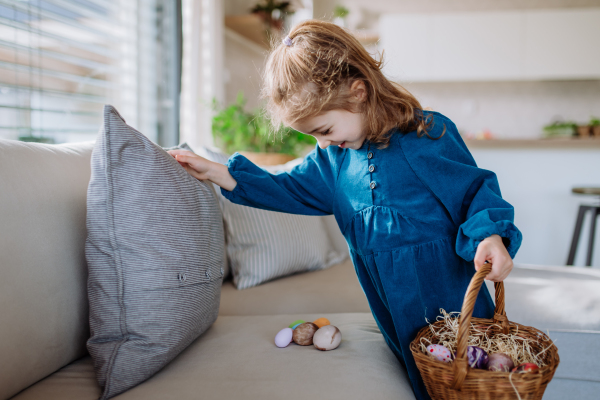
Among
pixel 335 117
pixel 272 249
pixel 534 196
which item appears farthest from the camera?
pixel 534 196

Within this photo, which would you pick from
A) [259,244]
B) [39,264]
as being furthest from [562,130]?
[39,264]

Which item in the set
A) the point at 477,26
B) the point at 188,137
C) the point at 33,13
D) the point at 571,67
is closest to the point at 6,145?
the point at 33,13

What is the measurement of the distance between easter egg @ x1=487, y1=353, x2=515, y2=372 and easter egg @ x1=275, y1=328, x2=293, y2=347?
0.43 m

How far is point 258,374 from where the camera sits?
2.86ft

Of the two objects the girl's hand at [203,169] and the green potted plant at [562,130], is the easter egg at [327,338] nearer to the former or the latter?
the girl's hand at [203,169]

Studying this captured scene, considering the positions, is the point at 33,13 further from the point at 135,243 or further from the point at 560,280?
the point at 560,280

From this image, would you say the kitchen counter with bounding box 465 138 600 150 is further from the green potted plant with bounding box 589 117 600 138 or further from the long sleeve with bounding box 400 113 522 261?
the long sleeve with bounding box 400 113 522 261

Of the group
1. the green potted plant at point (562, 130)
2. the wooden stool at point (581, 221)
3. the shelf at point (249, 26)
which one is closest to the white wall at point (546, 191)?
the green potted plant at point (562, 130)

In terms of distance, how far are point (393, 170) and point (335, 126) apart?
164 millimetres

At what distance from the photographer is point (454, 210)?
3.23 ft

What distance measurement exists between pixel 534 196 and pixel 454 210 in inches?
118

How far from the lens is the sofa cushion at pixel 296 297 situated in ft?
4.49

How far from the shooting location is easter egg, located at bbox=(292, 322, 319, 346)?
1.03m

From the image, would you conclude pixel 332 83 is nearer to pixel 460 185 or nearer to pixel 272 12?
pixel 460 185
